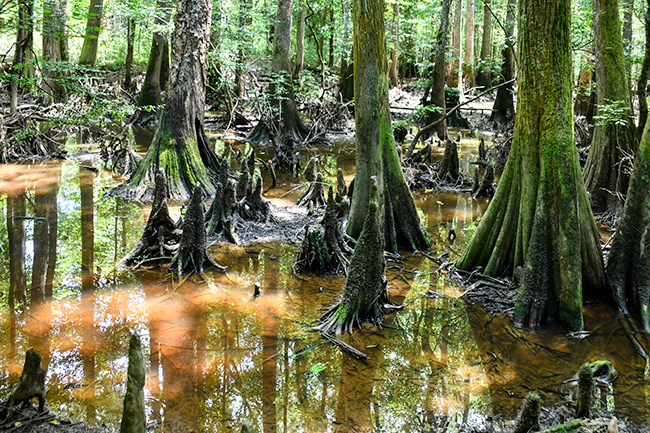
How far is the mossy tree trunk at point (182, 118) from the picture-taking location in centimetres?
962

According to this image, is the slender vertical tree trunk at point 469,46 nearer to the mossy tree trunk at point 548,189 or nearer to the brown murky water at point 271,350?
the mossy tree trunk at point 548,189

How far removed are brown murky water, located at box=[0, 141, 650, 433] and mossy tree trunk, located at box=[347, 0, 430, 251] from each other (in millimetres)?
794

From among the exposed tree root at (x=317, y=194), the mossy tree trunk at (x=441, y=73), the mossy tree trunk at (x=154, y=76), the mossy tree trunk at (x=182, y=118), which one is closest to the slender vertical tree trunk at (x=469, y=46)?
the mossy tree trunk at (x=441, y=73)

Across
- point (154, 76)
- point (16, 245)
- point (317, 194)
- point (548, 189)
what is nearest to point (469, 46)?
point (154, 76)

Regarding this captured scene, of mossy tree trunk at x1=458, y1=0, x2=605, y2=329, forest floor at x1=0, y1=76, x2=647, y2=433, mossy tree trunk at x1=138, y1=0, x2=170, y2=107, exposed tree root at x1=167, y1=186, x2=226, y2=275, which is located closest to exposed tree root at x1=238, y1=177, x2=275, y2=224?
forest floor at x1=0, y1=76, x2=647, y2=433

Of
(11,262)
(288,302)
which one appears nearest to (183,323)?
(288,302)

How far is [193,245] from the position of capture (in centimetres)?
641

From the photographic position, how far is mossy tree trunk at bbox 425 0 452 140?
→ 46.4 ft

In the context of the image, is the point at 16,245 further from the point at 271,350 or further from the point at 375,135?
the point at 375,135

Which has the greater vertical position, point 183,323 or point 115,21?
point 115,21

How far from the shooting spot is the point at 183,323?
5055 mm

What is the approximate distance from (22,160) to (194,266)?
949 centimetres

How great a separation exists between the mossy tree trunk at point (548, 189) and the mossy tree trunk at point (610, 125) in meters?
3.01

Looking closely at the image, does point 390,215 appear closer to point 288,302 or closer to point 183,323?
point 288,302
